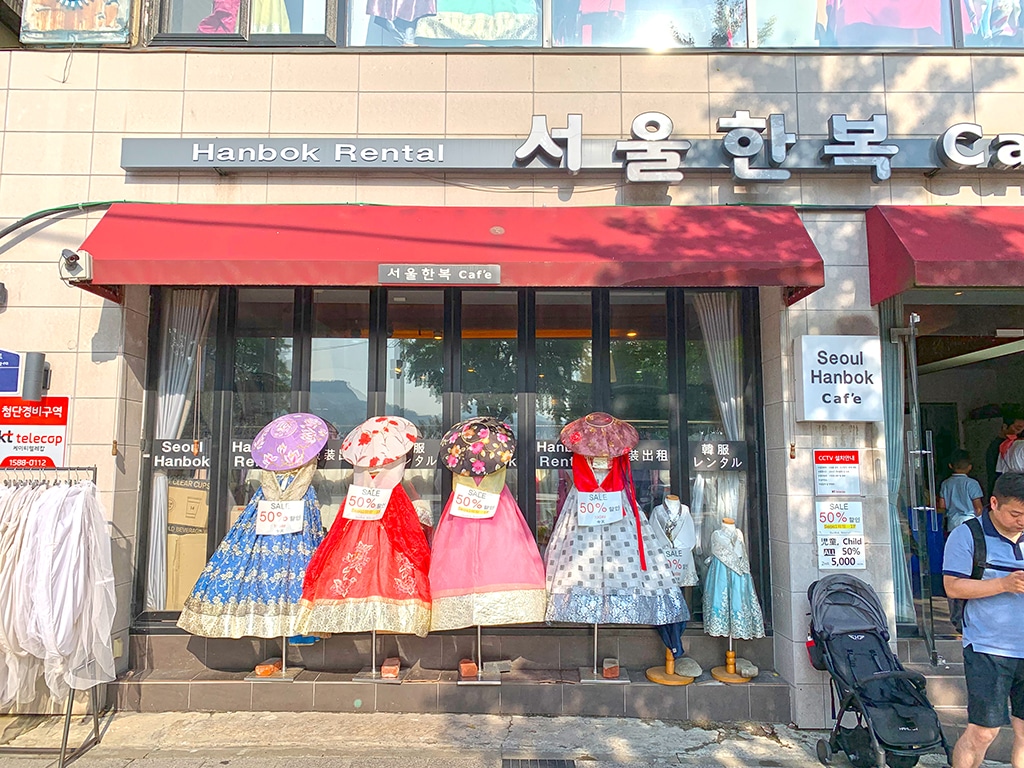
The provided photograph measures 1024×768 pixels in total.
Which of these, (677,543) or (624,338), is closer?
(677,543)

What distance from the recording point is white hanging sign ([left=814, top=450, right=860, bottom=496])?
206 inches

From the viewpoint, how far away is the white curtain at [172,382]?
5.75 meters

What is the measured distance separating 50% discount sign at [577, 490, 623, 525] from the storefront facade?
0.64m

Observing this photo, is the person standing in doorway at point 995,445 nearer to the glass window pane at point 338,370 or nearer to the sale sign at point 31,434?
the glass window pane at point 338,370

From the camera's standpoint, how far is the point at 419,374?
604 centimetres

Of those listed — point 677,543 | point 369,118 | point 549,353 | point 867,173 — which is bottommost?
point 677,543

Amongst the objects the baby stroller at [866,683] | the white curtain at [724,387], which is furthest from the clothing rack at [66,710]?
the baby stroller at [866,683]

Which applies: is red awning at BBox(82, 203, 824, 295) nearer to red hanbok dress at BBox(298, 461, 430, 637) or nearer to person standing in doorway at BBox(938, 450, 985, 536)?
red hanbok dress at BBox(298, 461, 430, 637)

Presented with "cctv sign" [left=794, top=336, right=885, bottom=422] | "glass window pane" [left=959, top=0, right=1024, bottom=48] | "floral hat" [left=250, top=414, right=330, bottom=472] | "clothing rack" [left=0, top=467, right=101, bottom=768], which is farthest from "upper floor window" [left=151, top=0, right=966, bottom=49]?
"clothing rack" [left=0, top=467, right=101, bottom=768]

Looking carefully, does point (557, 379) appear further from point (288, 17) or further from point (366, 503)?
point (288, 17)

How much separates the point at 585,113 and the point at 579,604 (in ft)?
13.1

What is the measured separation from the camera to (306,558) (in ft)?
17.3

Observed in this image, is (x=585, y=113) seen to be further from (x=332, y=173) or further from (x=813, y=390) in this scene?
(x=813, y=390)

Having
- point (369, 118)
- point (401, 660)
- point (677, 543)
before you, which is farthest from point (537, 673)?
point (369, 118)
